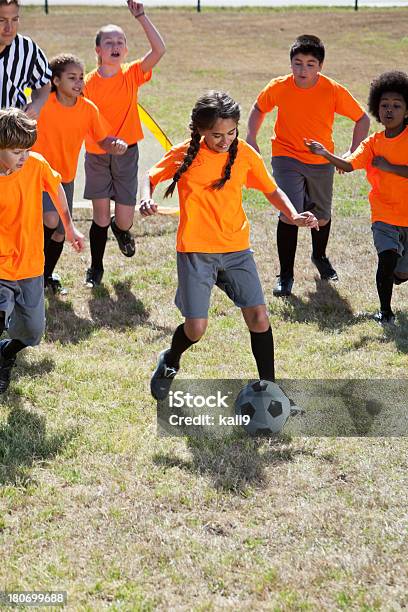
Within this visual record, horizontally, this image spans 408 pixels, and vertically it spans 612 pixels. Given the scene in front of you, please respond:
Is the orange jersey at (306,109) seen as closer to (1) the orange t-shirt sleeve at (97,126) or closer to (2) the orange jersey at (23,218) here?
(1) the orange t-shirt sleeve at (97,126)

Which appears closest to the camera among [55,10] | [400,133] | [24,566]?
[24,566]

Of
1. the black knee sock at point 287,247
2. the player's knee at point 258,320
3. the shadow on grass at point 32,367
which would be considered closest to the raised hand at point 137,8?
the black knee sock at point 287,247

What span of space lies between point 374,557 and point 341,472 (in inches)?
Answer: 32.0

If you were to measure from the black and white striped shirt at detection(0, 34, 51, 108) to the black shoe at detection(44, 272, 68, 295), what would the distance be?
148 cm

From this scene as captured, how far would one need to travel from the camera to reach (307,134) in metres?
7.34

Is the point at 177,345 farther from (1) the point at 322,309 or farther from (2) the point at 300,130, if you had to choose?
(2) the point at 300,130

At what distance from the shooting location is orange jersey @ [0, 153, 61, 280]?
498cm

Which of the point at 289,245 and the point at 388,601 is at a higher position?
the point at 289,245

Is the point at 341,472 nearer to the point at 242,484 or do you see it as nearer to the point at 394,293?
the point at 242,484

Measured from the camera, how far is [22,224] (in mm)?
5023

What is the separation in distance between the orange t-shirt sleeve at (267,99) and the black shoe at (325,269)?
1382mm

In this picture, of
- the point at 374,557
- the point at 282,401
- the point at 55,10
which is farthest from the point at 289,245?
the point at 55,10

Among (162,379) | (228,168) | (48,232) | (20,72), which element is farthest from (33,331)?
(20,72)

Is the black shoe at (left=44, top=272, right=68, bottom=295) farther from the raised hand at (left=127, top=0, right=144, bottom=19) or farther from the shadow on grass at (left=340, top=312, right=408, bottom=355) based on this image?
the shadow on grass at (left=340, top=312, right=408, bottom=355)
